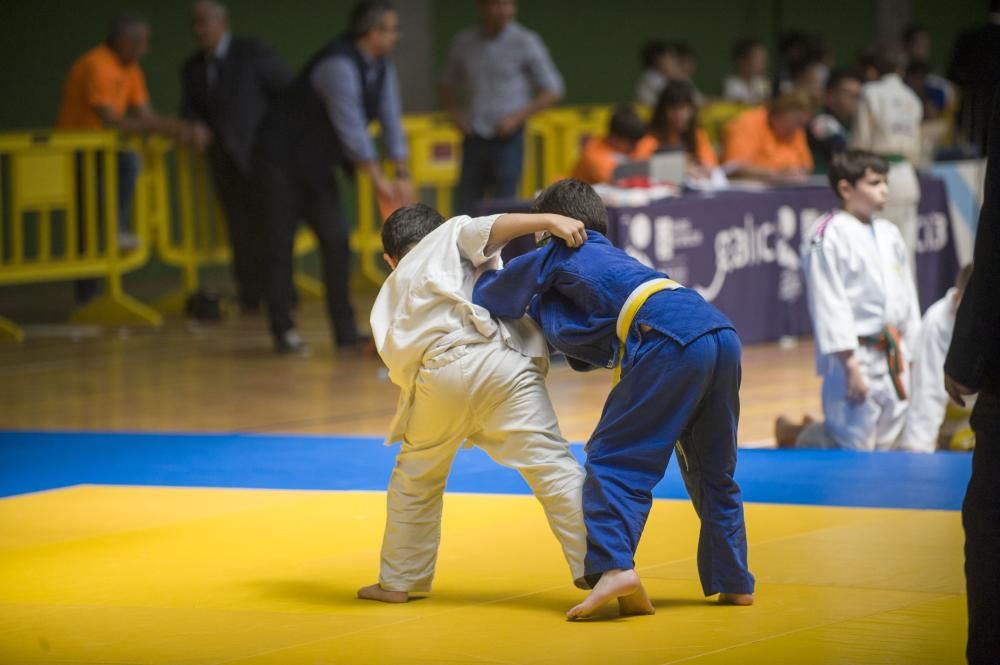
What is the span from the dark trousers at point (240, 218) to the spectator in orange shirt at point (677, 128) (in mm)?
2635

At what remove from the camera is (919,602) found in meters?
4.29

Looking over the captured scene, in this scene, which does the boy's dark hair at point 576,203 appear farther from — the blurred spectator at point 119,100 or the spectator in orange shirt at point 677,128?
the blurred spectator at point 119,100

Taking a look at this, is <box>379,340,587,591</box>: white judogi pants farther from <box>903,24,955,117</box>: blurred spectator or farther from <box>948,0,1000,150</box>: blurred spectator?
<box>903,24,955,117</box>: blurred spectator

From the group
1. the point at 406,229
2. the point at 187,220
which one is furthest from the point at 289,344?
the point at 406,229

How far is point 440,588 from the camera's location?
4.59m

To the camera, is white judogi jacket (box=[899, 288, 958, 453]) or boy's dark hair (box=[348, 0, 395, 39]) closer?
white judogi jacket (box=[899, 288, 958, 453])

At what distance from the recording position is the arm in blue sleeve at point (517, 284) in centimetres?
432

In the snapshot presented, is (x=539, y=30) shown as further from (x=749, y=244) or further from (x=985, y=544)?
(x=985, y=544)

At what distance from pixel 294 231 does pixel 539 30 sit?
27.6ft

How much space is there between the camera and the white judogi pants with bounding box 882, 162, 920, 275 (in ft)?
34.0

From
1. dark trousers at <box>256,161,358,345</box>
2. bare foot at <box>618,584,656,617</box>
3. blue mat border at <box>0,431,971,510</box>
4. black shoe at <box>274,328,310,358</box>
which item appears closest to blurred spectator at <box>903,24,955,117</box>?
dark trousers at <box>256,161,358,345</box>

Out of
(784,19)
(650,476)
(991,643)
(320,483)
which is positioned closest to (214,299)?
(320,483)

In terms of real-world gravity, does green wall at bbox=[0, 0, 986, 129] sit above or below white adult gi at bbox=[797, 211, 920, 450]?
above

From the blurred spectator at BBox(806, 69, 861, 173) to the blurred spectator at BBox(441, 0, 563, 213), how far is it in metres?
1.93
